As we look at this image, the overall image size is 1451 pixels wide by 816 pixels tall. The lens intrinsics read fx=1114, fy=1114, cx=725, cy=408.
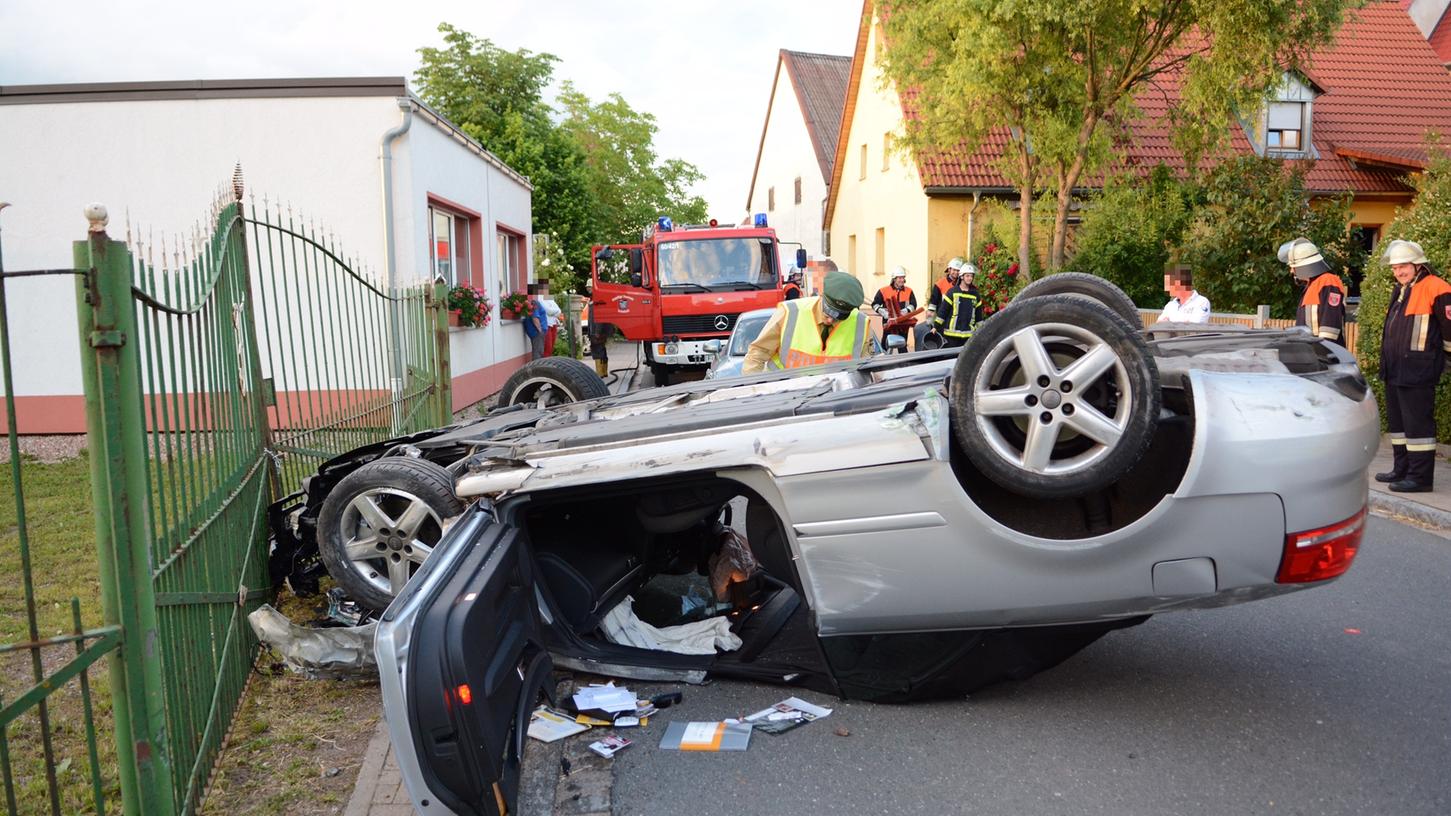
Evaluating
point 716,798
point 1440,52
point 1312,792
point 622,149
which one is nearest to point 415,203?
point 716,798

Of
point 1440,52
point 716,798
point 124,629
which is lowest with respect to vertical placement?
point 716,798

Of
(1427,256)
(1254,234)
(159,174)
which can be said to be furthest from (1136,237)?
(159,174)

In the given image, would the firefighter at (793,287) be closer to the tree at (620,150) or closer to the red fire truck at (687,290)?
the red fire truck at (687,290)

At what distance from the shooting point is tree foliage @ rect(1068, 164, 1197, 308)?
827 inches

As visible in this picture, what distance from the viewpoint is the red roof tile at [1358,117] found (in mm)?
25031

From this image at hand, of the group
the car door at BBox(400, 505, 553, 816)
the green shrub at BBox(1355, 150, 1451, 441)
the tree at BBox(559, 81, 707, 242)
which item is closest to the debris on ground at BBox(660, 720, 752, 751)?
the car door at BBox(400, 505, 553, 816)

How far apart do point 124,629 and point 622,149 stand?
5488 cm

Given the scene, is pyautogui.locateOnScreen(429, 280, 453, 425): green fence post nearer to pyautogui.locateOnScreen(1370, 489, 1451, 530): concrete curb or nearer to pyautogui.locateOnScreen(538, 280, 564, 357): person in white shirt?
pyautogui.locateOnScreen(1370, 489, 1451, 530): concrete curb

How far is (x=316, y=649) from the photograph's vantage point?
4645 millimetres

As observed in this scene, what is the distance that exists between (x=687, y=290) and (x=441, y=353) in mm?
8575

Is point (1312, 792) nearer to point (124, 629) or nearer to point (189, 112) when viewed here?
point (124, 629)

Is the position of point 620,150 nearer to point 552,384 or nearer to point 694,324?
point 694,324

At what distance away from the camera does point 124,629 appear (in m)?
2.85

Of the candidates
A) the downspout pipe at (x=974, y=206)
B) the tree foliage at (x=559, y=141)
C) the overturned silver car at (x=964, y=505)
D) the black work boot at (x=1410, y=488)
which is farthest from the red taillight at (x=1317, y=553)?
the tree foliage at (x=559, y=141)
